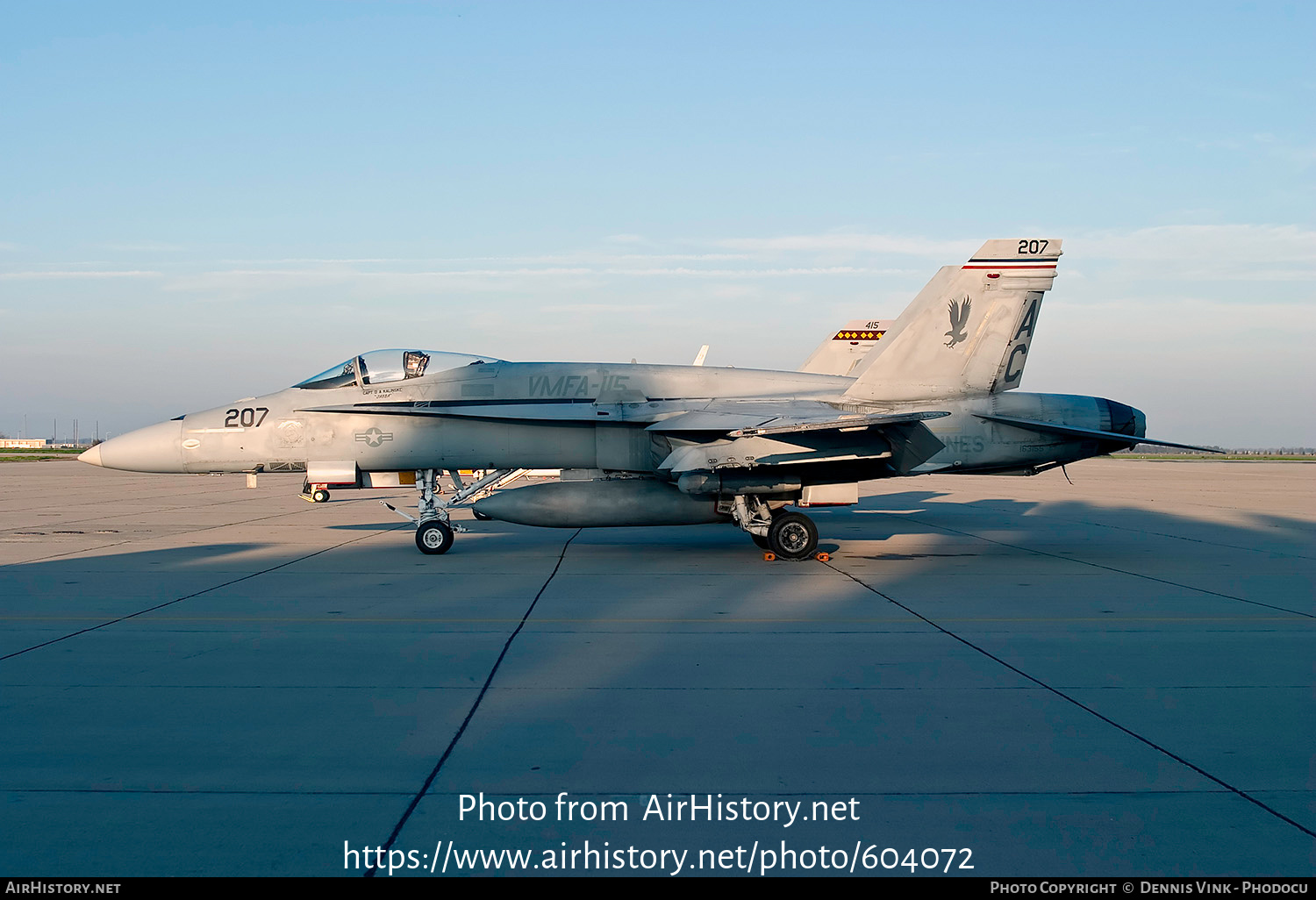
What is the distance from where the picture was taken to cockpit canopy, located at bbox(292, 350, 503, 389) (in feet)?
41.7

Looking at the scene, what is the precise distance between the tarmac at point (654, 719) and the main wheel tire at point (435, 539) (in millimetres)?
1032

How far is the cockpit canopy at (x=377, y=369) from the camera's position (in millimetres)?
12719

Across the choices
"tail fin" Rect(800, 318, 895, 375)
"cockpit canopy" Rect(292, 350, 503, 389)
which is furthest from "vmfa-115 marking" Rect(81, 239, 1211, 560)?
"tail fin" Rect(800, 318, 895, 375)

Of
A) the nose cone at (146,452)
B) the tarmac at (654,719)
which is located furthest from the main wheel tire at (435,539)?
the nose cone at (146,452)

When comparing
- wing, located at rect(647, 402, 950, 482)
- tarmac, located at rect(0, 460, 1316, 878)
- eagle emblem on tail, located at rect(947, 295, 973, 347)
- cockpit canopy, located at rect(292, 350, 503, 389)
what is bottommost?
tarmac, located at rect(0, 460, 1316, 878)

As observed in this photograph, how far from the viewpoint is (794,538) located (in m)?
12.2

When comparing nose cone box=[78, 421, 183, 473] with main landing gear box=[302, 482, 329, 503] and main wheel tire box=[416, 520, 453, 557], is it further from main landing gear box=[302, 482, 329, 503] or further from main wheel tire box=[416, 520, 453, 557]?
main wheel tire box=[416, 520, 453, 557]

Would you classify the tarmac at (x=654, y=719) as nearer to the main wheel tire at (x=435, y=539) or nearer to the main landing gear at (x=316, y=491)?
the main wheel tire at (x=435, y=539)

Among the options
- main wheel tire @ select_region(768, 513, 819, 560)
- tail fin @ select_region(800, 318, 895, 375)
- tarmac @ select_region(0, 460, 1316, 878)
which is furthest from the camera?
tail fin @ select_region(800, 318, 895, 375)

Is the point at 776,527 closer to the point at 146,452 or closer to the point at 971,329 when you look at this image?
the point at 971,329

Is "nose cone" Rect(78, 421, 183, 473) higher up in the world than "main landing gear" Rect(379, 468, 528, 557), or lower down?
higher up

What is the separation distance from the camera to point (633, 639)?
284 inches

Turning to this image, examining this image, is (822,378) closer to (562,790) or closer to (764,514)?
(764,514)
